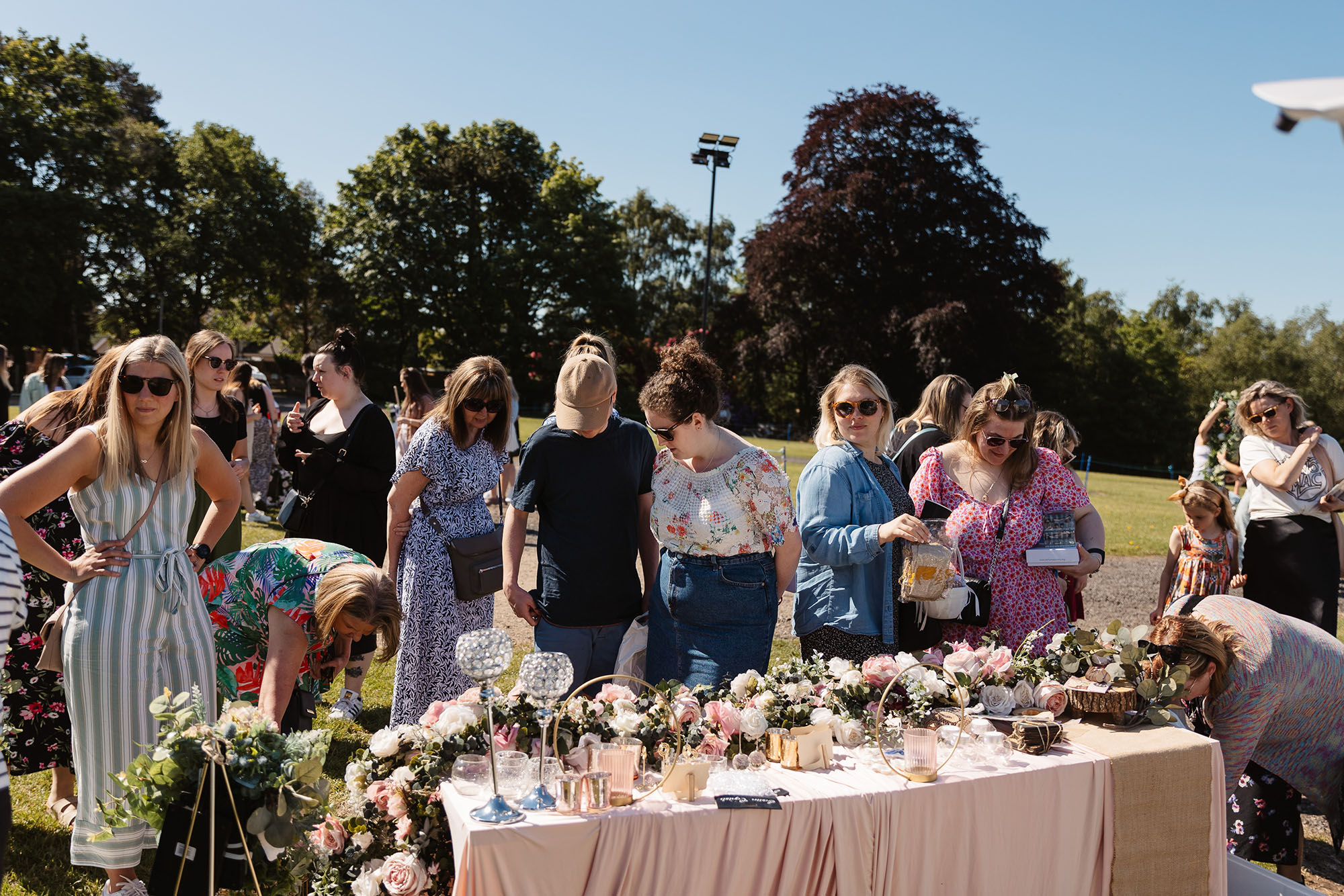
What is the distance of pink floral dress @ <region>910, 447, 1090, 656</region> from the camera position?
12.2 feet

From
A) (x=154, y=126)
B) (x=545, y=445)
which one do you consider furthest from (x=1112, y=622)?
(x=154, y=126)

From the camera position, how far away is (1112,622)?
3.14 m

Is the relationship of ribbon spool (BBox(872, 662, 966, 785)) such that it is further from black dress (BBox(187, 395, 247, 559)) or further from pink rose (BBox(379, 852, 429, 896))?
black dress (BBox(187, 395, 247, 559))

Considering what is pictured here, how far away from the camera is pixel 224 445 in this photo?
17.2ft

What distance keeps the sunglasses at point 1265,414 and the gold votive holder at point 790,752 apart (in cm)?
446

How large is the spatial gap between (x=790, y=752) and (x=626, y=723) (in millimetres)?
454

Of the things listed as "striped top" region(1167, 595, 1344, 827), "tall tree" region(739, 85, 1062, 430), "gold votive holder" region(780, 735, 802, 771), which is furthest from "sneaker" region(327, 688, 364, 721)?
"tall tree" region(739, 85, 1062, 430)

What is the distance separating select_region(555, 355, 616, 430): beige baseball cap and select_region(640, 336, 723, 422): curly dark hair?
0.69 feet

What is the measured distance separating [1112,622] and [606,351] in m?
2.13

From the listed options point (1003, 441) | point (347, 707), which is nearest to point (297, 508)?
point (347, 707)

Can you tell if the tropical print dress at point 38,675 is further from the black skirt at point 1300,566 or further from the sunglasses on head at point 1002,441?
the black skirt at point 1300,566

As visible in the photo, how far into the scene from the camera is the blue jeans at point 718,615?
3061 millimetres

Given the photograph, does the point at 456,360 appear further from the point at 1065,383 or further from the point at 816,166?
the point at 1065,383

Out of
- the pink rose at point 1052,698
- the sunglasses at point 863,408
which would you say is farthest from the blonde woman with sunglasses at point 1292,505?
the pink rose at point 1052,698
